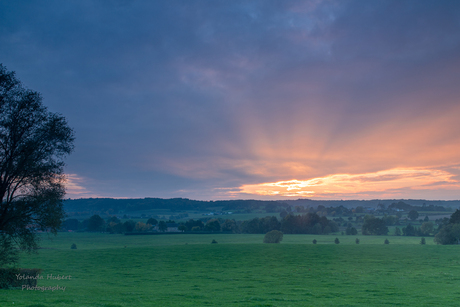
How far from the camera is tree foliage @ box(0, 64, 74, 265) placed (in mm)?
23297

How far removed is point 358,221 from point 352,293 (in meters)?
189

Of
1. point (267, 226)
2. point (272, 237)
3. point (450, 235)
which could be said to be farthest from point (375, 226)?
point (272, 237)

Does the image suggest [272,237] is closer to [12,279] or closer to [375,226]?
[375,226]

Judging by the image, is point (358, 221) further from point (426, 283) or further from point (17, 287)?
point (17, 287)

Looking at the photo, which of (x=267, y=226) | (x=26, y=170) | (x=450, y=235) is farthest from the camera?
(x=267, y=226)

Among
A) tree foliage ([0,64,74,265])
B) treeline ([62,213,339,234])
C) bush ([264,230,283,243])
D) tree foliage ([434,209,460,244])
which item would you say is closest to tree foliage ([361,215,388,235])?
treeline ([62,213,339,234])

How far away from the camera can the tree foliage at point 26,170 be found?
23.3 meters

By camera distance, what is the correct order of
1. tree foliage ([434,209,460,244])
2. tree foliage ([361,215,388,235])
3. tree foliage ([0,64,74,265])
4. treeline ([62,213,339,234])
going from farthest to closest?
treeline ([62,213,339,234]), tree foliage ([361,215,388,235]), tree foliage ([434,209,460,244]), tree foliage ([0,64,74,265])

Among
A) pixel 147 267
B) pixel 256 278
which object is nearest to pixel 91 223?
pixel 147 267

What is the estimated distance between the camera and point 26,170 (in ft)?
77.0

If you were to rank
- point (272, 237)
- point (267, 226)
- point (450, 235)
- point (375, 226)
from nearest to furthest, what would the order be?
point (450, 235) → point (272, 237) → point (375, 226) → point (267, 226)

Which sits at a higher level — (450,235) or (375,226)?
(450,235)

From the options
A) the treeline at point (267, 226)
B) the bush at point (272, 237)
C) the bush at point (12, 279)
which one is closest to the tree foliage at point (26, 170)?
the bush at point (12, 279)

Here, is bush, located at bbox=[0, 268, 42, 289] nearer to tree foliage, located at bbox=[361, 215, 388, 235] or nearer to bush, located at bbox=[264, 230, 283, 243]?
bush, located at bbox=[264, 230, 283, 243]
